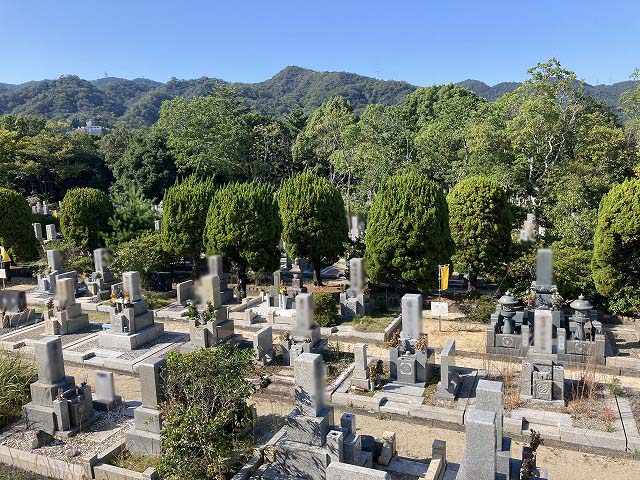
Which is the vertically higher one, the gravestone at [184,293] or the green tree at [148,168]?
the green tree at [148,168]

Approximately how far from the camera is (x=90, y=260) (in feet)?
89.5

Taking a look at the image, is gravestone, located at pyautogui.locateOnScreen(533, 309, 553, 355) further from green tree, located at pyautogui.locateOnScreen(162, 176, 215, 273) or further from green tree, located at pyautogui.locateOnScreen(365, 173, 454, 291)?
green tree, located at pyautogui.locateOnScreen(162, 176, 215, 273)

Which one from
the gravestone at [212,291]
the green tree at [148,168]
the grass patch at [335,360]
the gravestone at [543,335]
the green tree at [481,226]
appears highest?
the green tree at [148,168]

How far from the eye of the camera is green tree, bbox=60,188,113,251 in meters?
27.8

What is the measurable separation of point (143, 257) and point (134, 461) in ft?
48.1

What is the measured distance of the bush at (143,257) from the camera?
22803 millimetres

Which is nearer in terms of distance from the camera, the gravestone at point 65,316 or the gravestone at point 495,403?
the gravestone at point 495,403

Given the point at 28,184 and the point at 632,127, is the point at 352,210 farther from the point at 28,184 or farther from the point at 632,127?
the point at 28,184

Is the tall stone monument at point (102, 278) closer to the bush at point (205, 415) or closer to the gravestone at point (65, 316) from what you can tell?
the gravestone at point (65, 316)

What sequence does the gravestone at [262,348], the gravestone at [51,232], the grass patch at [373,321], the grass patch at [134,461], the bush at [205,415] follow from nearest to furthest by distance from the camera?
the bush at [205,415]
the grass patch at [134,461]
the gravestone at [262,348]
the grass patch at [373,321]
the gravestone at [51,232]

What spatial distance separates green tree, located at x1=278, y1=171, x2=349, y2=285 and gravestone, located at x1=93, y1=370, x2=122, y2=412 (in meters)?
12.1

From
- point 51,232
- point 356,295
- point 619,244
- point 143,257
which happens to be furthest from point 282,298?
point 51,232

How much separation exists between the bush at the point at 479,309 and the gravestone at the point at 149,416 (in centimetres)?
1195

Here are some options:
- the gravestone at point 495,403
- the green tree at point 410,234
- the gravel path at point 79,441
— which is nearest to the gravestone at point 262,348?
the gravel path at point 79,441
